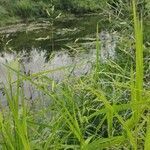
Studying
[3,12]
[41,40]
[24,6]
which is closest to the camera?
[41,40]

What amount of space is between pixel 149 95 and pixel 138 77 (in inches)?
3.6

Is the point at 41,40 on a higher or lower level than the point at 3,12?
lower

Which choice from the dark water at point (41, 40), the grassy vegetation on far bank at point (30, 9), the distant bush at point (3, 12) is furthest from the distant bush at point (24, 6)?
the dark water at point (41, 40)

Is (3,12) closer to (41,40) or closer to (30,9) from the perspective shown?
(30,9)

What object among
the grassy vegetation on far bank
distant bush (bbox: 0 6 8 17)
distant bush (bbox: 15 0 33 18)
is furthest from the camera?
distant bush (bbox: 15 0 33 18)

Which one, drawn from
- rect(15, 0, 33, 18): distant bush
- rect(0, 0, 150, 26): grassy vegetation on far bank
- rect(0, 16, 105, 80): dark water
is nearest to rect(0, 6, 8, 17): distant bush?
rect(0, 0, 150, 26): grassy vegetation on far bank

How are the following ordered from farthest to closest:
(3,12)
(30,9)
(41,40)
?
(30,9) → (3,12) → (41,40)

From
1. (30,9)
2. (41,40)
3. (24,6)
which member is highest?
(24,6)

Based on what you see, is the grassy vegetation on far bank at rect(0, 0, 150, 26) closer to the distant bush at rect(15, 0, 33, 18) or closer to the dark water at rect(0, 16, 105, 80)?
the distant bush at rect(15, 0, 33, 18)

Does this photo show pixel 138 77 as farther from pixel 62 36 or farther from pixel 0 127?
pixel 62 36

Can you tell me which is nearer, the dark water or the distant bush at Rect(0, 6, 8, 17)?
the dark water

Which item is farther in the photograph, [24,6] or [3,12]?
[24,6]

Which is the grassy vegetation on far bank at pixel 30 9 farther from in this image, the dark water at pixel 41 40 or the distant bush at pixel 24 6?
the dark water at pixel 41 40

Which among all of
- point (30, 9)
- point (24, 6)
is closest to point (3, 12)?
point (24, 6)
